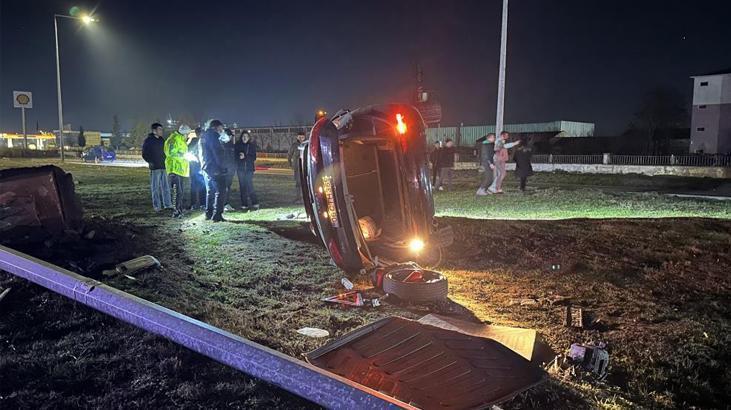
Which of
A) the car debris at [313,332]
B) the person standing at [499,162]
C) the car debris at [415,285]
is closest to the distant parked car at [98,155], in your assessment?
the person standing at [499,162]

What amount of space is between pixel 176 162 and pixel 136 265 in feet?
16.3

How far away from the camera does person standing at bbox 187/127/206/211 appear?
1023 cm

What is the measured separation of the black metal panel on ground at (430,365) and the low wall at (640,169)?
70.6 ft

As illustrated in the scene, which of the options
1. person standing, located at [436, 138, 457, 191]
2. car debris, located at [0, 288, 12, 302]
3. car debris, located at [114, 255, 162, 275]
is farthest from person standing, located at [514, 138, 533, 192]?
car debris, located at [0, 288, 12, 302]

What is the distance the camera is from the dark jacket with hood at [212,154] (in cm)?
905

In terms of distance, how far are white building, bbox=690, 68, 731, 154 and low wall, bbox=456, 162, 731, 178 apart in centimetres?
1596

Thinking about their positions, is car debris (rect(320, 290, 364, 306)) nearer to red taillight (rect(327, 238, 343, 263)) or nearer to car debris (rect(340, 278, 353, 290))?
car debris (rect(340, 278, 353, 290))

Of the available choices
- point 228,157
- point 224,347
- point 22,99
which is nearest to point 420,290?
point 224,347

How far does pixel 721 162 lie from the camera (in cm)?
2134

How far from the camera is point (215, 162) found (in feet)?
29.7

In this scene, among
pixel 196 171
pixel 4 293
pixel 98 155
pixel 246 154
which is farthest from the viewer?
pixel 98 155

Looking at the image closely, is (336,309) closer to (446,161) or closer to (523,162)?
(523,162)

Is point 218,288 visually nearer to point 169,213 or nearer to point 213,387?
point 213,387

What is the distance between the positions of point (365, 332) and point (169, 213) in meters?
7.64
